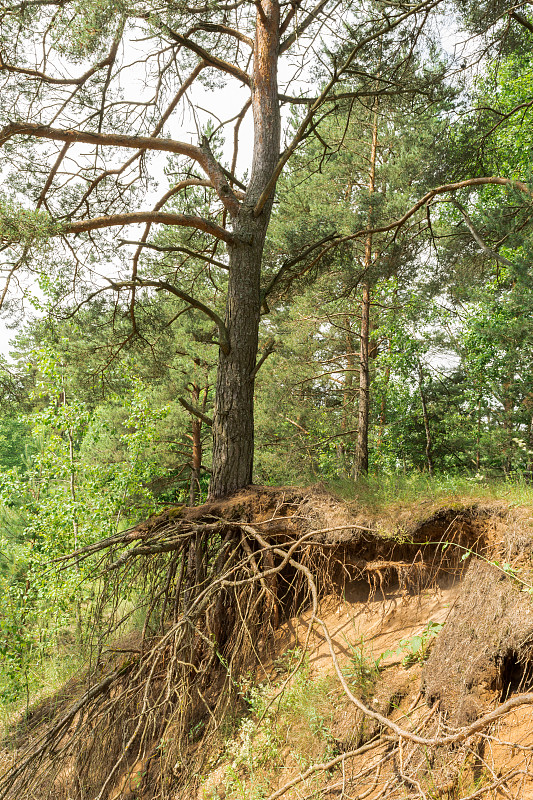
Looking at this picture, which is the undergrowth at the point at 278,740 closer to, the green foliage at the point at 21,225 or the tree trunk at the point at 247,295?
the tree trunk at the point at 247,295

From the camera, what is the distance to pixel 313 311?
11250 millimetres

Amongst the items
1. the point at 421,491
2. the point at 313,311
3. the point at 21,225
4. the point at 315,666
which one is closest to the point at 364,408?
the point at 313,311

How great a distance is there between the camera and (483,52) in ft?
18.9

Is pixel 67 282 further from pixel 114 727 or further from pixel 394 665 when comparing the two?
pixel 394 665

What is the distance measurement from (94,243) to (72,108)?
64.7 inches

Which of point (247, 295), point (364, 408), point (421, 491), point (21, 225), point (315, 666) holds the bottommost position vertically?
point (315, 666)

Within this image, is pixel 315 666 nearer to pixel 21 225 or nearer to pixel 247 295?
pixel 247 295

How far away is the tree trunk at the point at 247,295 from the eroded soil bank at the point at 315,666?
0.48 metres

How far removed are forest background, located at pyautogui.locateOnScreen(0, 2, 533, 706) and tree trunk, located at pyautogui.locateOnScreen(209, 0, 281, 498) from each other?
0.29 meters

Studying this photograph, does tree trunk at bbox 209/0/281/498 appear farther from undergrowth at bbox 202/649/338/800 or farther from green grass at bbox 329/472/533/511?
undergrowth at bbox 202/649/338/800

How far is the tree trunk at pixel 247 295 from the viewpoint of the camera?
539 centimetres

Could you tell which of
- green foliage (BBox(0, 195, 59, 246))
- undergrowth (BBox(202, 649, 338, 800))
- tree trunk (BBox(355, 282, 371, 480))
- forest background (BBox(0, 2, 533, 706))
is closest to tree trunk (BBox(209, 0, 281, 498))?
forest background (BBox(0, 2, 533, 706))

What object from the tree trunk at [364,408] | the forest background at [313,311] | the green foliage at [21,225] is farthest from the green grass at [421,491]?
the tree trunk at [364,408]

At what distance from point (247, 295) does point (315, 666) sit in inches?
145
